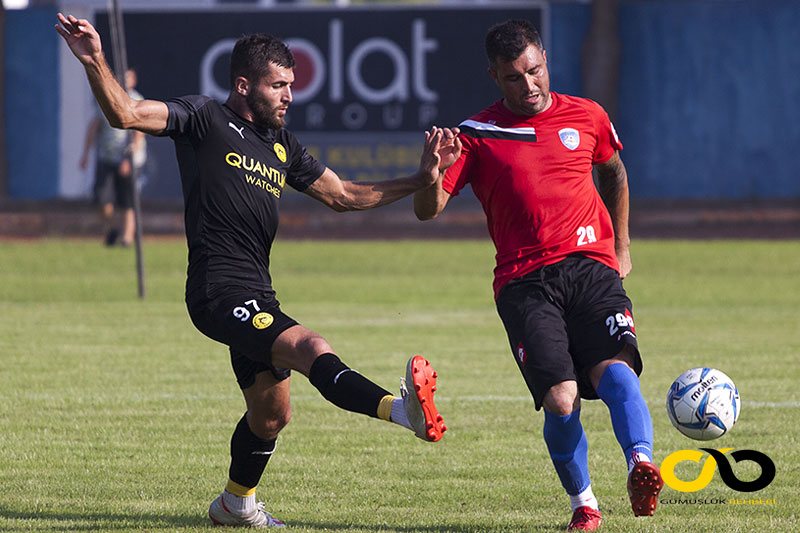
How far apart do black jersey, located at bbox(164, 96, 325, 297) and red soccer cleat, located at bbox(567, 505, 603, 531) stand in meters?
1.71

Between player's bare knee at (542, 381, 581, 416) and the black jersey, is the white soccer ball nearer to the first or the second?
player's bare knee at (542, 381, 581, 416)

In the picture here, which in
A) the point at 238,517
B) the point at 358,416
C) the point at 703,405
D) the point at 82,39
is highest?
→ the point at 82,39

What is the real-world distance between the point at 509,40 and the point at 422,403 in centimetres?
193

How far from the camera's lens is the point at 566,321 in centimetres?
621

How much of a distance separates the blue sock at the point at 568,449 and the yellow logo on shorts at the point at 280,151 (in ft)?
5.62

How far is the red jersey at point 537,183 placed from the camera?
20.7ft

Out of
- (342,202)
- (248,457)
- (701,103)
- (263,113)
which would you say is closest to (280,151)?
(263,113)

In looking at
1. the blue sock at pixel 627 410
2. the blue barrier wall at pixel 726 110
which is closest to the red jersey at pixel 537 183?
the blue sock at pixel 627 410

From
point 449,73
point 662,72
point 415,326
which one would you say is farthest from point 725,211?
point 415,326

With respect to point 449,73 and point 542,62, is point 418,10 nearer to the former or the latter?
point 449,73

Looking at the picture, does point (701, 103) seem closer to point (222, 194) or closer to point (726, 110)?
point (726, 110)

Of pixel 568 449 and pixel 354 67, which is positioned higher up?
pixel 354 67

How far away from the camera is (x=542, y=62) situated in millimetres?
6414

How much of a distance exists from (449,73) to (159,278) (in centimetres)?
1277
